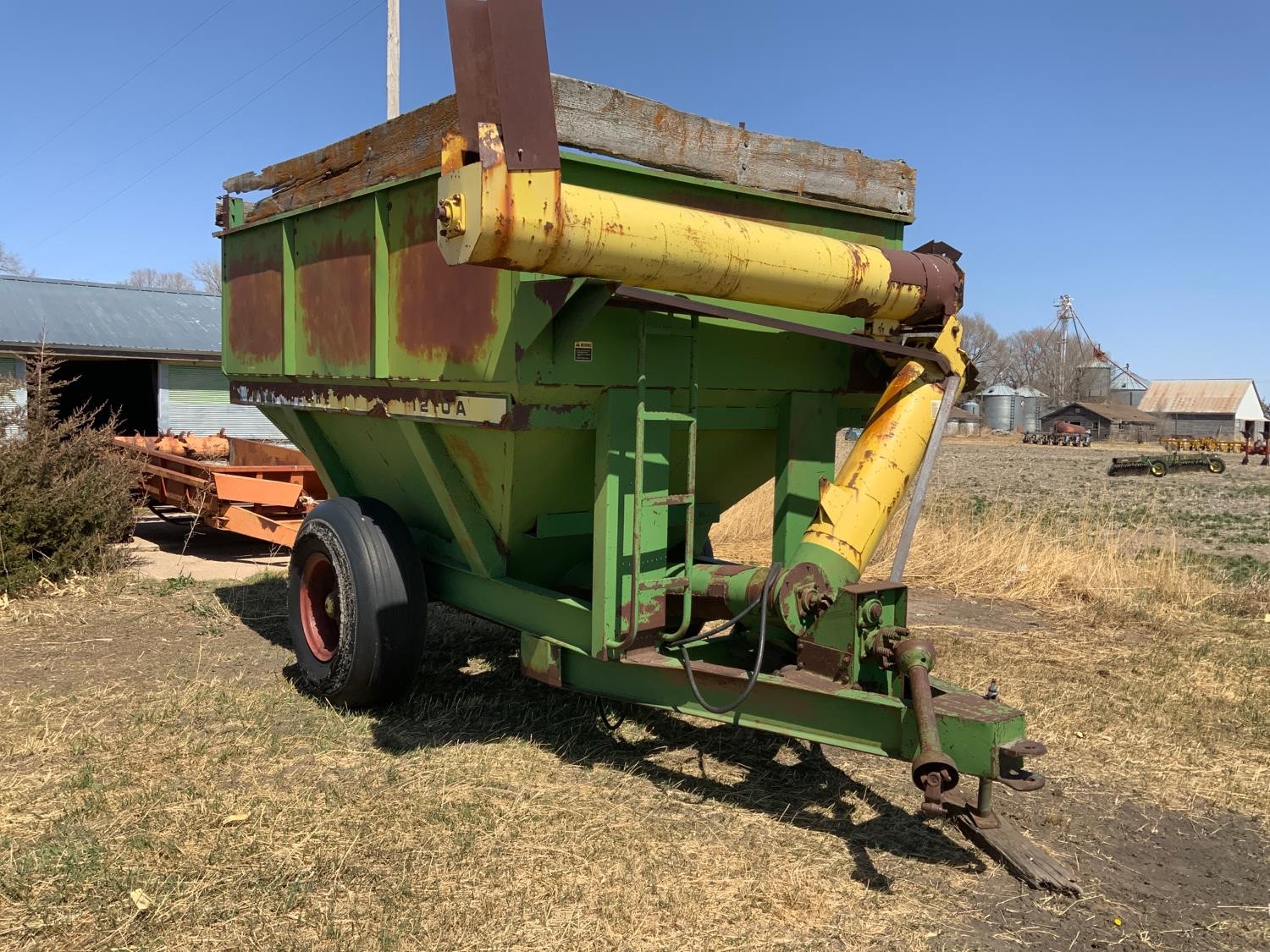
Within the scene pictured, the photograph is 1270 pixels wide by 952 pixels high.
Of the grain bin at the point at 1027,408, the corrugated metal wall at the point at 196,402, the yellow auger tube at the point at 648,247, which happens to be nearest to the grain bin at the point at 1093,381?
the grain bin at the point at 1027,408

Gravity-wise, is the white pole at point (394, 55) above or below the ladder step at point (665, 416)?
→ above

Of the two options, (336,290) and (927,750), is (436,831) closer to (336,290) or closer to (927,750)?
(927,750)

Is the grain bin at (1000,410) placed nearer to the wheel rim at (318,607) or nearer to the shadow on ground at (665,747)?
the shadow on ground at (665,747)

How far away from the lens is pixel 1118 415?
6134 cm

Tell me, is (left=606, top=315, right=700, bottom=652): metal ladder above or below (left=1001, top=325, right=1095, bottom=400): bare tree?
below

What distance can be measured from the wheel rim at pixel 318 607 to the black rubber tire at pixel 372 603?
0.77 feet

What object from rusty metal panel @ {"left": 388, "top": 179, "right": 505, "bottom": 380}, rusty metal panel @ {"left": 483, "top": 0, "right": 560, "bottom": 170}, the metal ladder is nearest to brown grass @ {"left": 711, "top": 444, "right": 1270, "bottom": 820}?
the metal ladder

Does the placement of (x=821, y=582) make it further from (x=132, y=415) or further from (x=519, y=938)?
(x=132, y=415)

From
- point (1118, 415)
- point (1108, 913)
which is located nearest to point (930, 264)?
point (1108, 913)

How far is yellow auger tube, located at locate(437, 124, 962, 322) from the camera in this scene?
304cm

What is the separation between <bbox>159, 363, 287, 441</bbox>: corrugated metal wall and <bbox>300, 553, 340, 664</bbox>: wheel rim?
37.1 ft

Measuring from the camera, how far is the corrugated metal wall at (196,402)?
51.4 feet

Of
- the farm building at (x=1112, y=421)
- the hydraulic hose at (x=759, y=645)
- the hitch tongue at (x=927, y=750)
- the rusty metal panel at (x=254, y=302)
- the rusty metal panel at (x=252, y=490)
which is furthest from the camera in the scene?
the farm building at (x=1112, y=421)

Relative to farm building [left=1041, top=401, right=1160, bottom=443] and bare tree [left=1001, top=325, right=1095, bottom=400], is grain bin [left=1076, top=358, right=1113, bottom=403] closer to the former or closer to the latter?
bare tree [left=1001, top=325, right=1095, bottom=400]
